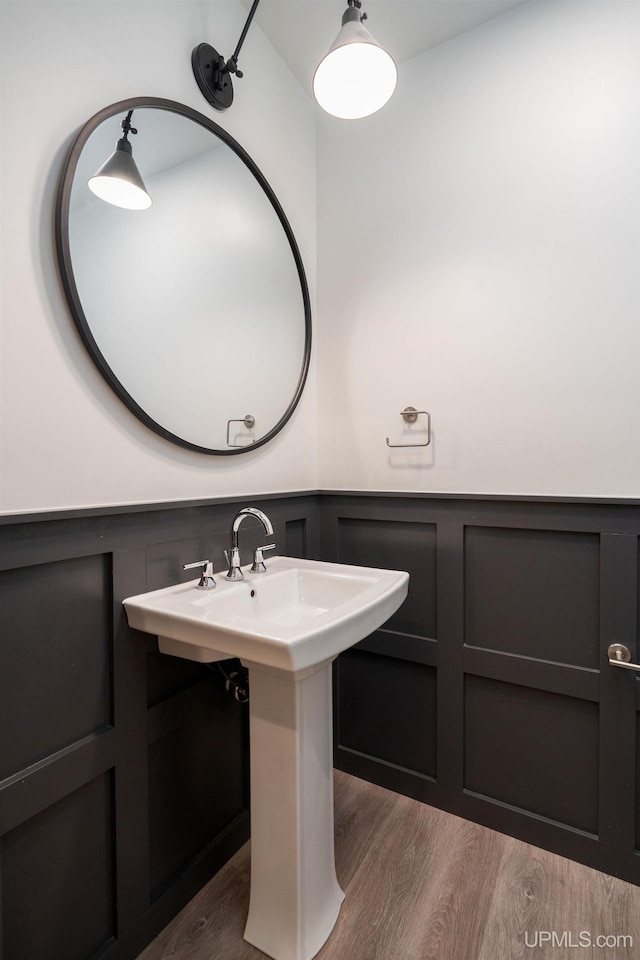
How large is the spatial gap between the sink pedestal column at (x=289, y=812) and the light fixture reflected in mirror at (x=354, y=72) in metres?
1.57

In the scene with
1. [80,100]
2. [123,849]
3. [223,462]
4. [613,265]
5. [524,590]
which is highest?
[80,100]

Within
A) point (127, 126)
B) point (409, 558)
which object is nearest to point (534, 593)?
point (409, 558)

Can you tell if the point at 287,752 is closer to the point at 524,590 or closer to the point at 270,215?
the point at 524,590

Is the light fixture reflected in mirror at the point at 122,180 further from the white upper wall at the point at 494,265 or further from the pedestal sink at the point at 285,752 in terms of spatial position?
the pedestal sink at the point at 285,752

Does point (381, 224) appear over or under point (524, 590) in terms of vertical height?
over

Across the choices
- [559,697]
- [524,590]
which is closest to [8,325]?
[524,590]

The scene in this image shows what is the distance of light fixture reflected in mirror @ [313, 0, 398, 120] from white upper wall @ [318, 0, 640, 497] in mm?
389

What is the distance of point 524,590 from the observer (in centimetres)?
147

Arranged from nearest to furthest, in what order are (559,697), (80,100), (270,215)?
(80,100) < (559,697) < (270,215)

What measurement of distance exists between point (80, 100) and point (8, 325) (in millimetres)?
560

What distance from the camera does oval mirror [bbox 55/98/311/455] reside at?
1036 millimetres

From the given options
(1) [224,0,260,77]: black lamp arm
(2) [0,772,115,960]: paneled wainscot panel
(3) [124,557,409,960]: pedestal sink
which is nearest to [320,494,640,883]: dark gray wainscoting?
(3) [124,557,409,960]: pedestal sink

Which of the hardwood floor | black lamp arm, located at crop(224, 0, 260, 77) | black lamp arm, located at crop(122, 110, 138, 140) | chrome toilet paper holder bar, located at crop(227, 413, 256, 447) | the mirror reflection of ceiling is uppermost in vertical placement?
the mirror reflection of ceiling

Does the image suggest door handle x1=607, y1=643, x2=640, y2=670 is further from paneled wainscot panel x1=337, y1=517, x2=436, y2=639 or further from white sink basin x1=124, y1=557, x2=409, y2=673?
white sink basin x1=124, y1=557, x2=409, y2=673
